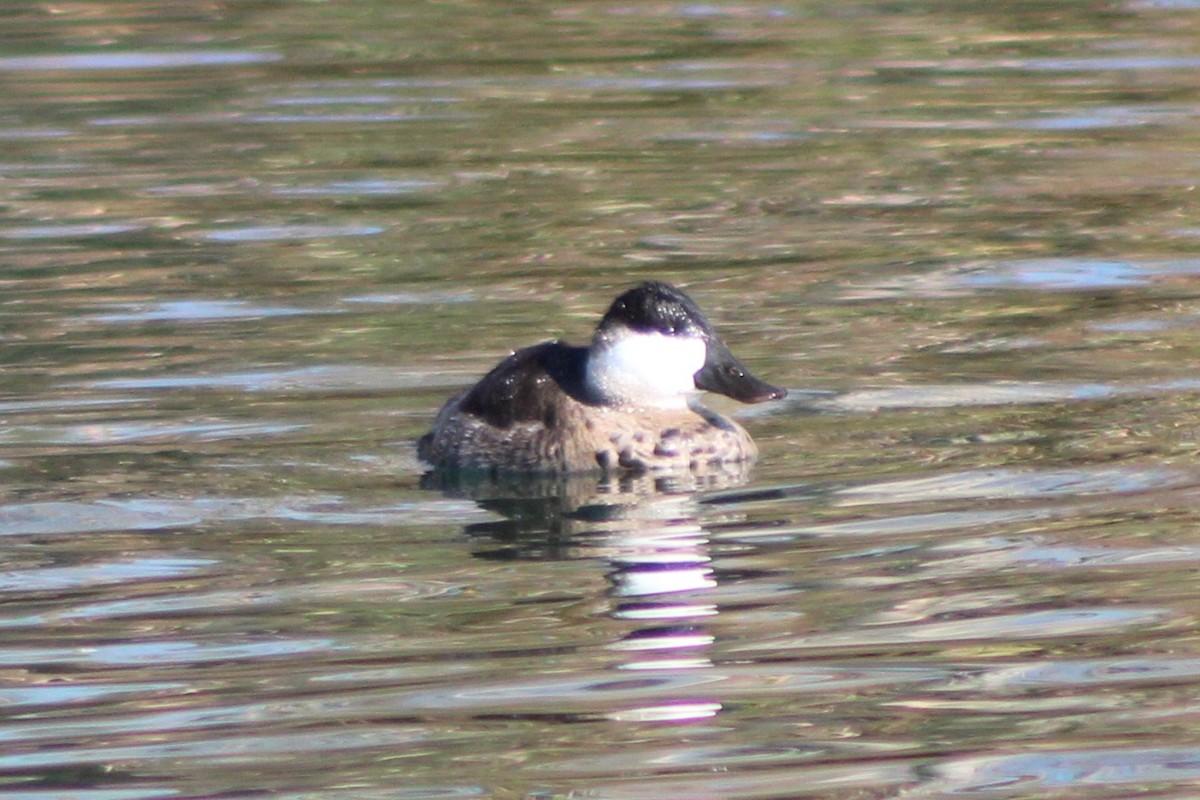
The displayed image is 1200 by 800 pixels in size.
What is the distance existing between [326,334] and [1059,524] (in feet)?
13.5

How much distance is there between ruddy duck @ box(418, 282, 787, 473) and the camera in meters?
9.03

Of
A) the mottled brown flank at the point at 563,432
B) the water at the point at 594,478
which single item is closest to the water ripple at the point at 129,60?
the water at the point at 594,478

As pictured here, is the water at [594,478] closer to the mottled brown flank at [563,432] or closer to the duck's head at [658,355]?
the mottled brown flank at [563,432]

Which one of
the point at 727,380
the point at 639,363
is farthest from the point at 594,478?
the point at 727,380

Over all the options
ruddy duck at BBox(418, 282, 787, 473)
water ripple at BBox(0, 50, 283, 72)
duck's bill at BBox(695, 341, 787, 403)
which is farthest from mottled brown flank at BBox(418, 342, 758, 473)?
water ripple at BBox(0, 50, 283, 72)

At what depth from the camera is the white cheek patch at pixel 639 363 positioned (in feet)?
29.9

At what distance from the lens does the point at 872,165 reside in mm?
14852

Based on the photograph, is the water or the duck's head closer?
the water

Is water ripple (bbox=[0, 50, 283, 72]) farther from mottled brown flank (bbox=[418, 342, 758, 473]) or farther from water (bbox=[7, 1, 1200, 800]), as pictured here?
mottled brown flank (bbox=[418, 342, 758, 473])

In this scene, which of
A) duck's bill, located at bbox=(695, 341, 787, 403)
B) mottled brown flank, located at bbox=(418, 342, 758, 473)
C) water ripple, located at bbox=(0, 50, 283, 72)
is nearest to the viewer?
mottled brown flank, located at bbox=(418, 342, 758, 473)

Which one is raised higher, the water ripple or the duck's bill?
the water ripple

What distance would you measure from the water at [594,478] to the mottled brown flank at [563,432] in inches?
5.5

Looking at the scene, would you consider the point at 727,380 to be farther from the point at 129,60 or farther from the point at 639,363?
the point at 129,60

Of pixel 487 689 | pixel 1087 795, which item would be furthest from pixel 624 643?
pixel 1087 795
